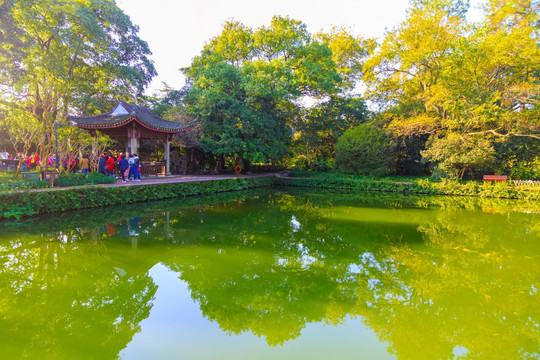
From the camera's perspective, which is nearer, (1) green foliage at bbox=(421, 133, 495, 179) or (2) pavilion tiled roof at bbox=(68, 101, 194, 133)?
(2) pavilion tiled roof at bbox=(68, 101, 194, 133)

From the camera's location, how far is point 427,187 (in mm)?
16531

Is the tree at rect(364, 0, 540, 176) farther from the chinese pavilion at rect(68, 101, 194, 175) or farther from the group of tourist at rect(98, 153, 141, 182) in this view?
the group of tourist at rect(98, 153, 141, 182)

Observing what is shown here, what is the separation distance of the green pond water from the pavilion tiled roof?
600 cm

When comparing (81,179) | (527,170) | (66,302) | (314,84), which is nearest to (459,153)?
(527,170)

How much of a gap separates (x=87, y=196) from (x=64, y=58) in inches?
306

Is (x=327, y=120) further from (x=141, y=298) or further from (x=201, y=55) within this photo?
(x=141, y=298)

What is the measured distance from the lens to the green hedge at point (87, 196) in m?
7.74

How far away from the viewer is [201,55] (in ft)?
67.4

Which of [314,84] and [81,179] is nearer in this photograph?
[81,179]

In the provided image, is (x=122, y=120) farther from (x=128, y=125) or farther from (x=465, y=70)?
(x=465, y=70)

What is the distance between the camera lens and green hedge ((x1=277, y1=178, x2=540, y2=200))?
14477 mm

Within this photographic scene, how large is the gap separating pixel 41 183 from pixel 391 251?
397 inches

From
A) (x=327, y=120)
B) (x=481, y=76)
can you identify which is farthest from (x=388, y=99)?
(x=481, y=76)

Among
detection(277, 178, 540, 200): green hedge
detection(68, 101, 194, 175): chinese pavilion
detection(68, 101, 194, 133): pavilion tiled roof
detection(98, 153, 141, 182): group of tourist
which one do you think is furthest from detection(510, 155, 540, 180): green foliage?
detection(98, 153, 141, 182): group of tourist
